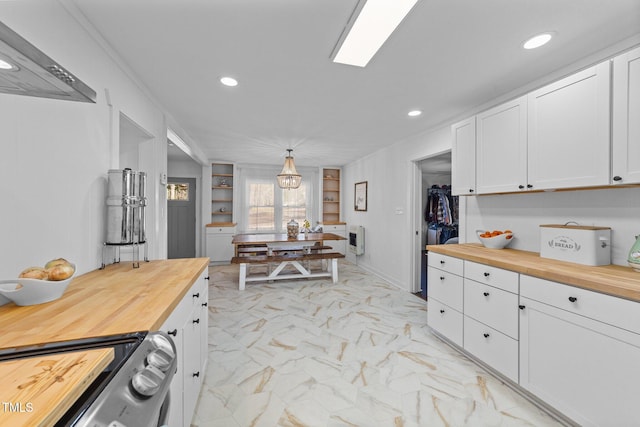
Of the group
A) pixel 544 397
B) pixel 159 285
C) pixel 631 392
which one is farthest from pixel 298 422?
pixel 631 392

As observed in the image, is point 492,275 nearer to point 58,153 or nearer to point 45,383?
point 45,383

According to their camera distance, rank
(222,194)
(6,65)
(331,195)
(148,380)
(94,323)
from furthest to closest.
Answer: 1. (331,195)
2. (222,194)
3. (94,323)
4. (6,65)
5. (148,380)

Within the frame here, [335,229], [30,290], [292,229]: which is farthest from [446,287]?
[335,229]

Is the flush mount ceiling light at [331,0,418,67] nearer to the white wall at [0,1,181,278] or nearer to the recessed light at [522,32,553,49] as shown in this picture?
the recessed light at [522,32,553,49]

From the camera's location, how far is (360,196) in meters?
5.90

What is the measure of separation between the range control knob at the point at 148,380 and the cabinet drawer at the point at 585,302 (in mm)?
2004

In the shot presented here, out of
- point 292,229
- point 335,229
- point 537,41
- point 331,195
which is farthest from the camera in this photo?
point 331,195

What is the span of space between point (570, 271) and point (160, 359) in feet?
6.94

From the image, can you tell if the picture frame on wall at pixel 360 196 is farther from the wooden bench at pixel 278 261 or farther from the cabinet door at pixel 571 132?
the cabinet door at pixel 571 132

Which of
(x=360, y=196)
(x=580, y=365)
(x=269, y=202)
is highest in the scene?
(x=360, y=196)

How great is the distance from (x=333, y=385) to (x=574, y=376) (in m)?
1.43

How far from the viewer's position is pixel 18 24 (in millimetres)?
1181

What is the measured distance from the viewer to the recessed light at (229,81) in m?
2.28

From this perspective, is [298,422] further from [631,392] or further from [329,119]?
[329,119]
